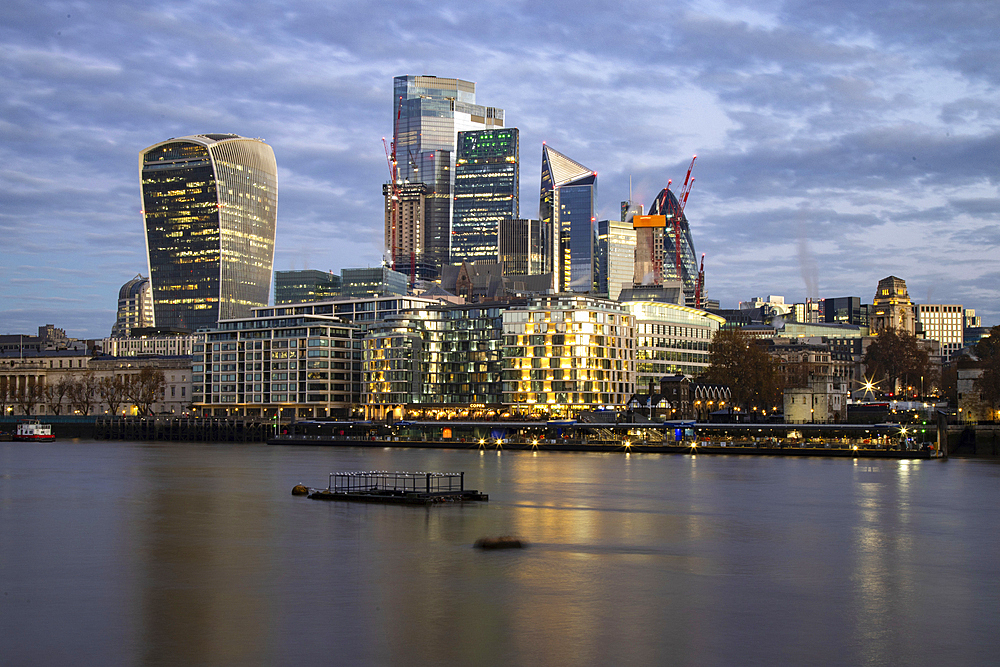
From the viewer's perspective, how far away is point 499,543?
4450 centimetres

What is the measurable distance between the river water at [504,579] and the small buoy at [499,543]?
38.7 inches

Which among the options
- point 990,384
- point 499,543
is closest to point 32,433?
point 990,384

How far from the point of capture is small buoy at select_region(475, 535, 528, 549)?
4428 centimetres

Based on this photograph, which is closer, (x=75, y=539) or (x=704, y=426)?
(x=75, y=539)

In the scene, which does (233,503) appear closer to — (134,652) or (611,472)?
(134,652)

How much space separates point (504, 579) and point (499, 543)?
24.1 feet

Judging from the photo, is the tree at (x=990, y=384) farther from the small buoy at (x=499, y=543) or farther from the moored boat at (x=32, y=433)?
the moored boat at (x=32, y=433)

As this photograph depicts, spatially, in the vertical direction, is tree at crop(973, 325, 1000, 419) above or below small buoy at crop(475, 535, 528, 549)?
above

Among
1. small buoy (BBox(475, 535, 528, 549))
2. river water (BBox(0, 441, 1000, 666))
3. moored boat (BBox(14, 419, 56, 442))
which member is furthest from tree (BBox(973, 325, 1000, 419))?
moored boat (BBox(14, 419, 56, 442))

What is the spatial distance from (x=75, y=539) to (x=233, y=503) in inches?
637

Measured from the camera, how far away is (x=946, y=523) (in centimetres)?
5612

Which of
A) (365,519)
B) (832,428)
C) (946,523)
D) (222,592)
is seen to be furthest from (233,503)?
(832,428)

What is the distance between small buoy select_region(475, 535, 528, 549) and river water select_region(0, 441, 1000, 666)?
0.98m

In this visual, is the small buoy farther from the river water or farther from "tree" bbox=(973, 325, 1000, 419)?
"tree" bbox=(973, 325, 1000, 419)
